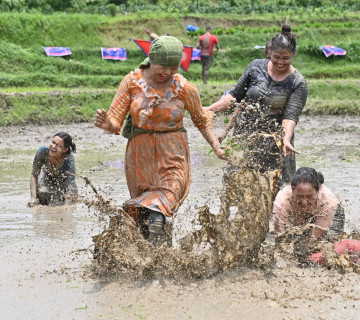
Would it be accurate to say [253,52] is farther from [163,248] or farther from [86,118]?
[163,248]

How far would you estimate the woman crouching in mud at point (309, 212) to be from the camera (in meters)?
4.95

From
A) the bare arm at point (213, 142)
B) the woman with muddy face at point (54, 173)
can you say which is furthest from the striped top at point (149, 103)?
the woman with muddy face at point (54, 173)

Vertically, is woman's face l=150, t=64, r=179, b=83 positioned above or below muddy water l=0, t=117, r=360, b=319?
above

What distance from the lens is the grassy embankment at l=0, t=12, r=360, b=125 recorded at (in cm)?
1520

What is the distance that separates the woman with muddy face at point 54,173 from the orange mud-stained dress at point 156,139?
8.20ft

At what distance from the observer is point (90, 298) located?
4.49 metres

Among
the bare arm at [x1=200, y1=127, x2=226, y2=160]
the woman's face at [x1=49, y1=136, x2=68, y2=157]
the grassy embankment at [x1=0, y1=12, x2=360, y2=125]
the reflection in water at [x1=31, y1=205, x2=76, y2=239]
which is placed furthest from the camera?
the grassy embankment at [x1=0, y1=12, x2=360, y2=125]

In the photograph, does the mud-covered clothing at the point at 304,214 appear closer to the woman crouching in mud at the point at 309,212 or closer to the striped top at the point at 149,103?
the woman crouching in mud at the point at 309,212

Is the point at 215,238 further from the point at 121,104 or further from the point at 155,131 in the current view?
the point at 121,104

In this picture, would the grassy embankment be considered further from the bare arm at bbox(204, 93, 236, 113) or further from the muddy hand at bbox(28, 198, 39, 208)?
the bare arm at bbox(204, 93, 236, 113)

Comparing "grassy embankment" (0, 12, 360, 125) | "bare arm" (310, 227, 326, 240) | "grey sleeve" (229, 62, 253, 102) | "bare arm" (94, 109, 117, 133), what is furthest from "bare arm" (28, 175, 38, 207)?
"grassy embankment" (0, 12, 360, 125)

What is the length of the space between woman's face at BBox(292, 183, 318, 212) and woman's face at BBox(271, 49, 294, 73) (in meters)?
1.17

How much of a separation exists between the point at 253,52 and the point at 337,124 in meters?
10.1

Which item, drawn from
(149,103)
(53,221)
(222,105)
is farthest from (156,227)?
(53,221)
